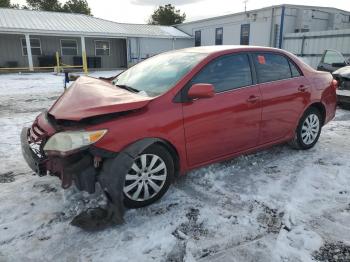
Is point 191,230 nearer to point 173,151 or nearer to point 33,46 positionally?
point 173,151

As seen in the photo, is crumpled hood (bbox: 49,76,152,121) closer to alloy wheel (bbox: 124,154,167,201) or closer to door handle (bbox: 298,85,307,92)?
alloy wheel (bbox: 124,154,167,201)

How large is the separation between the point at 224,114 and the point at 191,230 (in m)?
1.41

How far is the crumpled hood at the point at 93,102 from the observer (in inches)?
114

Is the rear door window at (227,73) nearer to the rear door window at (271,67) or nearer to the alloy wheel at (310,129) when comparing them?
the rear door window at (271,67)

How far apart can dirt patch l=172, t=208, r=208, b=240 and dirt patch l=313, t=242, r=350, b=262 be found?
0.96 m

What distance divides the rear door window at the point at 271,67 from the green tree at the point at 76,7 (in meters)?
49.4

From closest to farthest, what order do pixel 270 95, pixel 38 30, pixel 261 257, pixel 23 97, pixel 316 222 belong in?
pixel 261 257 < pixel 316 222 < pixel 270 95 < pixel 23 97 < pixel 38 30

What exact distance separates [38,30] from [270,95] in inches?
823

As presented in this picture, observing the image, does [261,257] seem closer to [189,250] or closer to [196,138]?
[189,250]

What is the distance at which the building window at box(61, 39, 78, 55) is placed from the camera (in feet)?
78.3

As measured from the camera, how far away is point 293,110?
4402mm

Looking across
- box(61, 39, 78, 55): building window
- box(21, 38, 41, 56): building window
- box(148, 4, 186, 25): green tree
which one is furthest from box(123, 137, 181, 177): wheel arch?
box(148, 4, 186, 25): green tree

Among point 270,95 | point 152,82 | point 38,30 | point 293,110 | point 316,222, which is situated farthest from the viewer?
point 38,30

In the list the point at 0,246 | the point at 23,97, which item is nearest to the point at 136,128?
the point at 0,246
